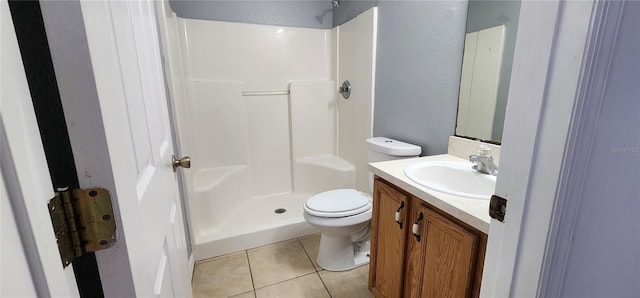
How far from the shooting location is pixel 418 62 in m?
1.59

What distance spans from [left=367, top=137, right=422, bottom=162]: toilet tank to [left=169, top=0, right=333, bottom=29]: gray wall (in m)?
1.35

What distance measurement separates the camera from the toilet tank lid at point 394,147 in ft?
5.20

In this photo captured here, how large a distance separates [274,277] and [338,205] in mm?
614

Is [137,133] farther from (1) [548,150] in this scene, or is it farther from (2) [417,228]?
(2) [417,228]

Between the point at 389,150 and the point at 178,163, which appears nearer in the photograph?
the point at 178,163

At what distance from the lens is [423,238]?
104 cm

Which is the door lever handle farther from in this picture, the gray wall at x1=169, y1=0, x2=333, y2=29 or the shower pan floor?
the gray wall at x1=169, y1=0, x2=333, y2=29

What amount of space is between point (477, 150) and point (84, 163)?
1436mm

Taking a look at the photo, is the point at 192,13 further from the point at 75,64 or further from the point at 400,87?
the point at 75,64

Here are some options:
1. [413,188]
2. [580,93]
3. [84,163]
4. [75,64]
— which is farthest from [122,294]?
[413,188]

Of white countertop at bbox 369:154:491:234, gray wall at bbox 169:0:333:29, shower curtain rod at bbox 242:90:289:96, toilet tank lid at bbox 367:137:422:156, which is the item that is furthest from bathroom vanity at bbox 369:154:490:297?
gray wall at bbox 169:0:333:29

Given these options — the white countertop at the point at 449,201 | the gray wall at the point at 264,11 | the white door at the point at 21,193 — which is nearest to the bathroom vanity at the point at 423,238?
the white countertop at the point at 449,201

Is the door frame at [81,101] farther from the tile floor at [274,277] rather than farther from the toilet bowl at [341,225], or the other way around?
the tile floor at [274,277]

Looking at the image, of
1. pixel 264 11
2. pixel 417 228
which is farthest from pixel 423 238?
pixel 264 11
